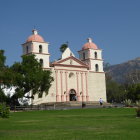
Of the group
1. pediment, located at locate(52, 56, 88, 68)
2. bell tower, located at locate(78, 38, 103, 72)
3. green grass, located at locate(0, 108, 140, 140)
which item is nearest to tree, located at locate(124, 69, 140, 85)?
bell tower, located at locate(78, 38, 103, 72)

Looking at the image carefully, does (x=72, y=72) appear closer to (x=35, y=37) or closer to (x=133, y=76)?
(x=35, y=37)

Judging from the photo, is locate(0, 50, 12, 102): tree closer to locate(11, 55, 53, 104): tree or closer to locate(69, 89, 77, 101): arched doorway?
locate(11, 55, 53, 104): tree

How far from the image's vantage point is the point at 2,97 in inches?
1944

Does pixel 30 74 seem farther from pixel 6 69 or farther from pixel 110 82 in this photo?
pixel 110 82

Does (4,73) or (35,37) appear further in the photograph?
(35,37)

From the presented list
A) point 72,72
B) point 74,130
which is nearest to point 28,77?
point 72,72

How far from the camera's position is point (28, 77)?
1875 inches

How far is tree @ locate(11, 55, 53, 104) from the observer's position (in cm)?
4772

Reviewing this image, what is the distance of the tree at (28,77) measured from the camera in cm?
4772

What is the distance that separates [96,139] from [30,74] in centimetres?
3701

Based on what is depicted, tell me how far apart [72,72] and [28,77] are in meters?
21.2

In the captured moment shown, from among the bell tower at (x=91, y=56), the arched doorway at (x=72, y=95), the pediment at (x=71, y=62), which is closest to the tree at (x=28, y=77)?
the pediment at (x=71, y=62)

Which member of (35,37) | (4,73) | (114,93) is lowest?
(4,73)

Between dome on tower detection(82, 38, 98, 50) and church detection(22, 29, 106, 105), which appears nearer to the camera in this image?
church detection(22, 29, 106, 105)
